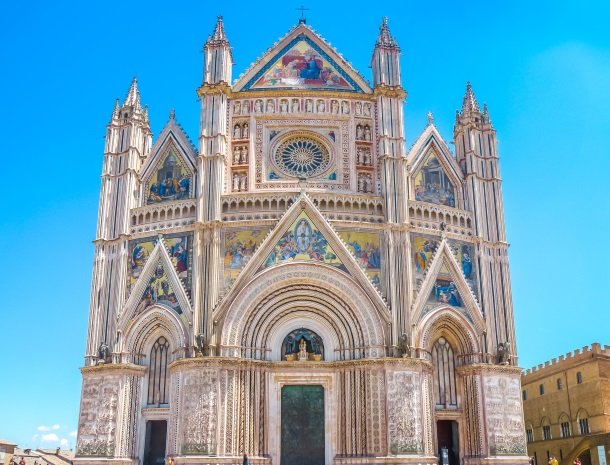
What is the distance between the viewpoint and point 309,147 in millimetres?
33844

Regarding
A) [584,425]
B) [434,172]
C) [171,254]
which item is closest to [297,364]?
[171,254]

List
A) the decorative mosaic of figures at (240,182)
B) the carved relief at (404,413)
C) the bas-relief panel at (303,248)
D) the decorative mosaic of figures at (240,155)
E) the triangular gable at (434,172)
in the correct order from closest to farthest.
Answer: the carved relief at (404,413) → the bas-relief panel at (303,248) → the decorative mosaic of figures at (240,182) → the decorative mosaic of figures at (240,155) → the triangular gable at (434,172)

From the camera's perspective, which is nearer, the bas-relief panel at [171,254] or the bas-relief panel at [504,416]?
the bas-relief panel at [504,416]

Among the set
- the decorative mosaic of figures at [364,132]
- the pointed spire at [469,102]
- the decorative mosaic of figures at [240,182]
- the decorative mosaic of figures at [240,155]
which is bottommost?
the decorative mosaic of figures at [240,182]

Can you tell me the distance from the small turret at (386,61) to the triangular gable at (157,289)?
13.1 metres

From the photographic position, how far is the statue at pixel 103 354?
3008cm

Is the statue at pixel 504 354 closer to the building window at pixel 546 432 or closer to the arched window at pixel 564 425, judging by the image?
the arched window at pixel 564 425

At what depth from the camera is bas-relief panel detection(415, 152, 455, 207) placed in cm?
3319

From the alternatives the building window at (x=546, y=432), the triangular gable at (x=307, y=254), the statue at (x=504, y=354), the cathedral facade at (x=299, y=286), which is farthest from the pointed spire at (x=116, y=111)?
the building window at (x=546, y=432)

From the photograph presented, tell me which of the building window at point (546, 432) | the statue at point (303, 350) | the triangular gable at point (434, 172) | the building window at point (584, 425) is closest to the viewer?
the statue at point (303, 350)

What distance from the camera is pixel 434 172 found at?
33.8 m

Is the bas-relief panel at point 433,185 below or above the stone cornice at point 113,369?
above

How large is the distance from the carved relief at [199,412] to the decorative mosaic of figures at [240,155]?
9917 mm

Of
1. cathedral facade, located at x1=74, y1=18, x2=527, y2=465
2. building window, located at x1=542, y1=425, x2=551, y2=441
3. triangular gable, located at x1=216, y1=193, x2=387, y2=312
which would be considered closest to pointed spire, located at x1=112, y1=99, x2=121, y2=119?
cathedral facade, located at x1=74, y1=18, x2=527, y2=465
